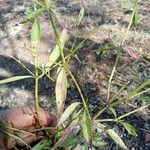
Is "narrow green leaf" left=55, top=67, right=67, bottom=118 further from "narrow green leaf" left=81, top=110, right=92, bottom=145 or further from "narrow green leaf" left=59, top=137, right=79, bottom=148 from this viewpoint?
"narrow green leaf" left=59, top=137, right=79, bottom=148

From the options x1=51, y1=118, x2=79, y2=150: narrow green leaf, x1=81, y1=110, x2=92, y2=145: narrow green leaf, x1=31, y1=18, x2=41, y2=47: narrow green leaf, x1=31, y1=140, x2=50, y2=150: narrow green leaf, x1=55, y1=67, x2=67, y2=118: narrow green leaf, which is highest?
x1=31, y1=18, x2=41, y2=47: narrow green leaf

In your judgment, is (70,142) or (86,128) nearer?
(86,128)

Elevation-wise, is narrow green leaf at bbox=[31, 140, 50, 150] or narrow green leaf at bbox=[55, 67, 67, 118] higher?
narrow green leaf at bbox=[55, 67, 67, 118]

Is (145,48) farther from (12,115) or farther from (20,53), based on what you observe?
(12,115)

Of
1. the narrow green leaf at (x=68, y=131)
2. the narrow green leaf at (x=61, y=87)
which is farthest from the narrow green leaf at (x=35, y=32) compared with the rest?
the narrow green leaf at (x=68, y=131)

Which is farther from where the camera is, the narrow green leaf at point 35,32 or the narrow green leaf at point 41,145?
the narrow green leaf at point 41,145

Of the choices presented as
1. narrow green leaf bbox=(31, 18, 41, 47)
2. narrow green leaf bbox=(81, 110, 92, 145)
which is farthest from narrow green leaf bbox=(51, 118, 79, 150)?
narrow green leaf bbox=(31, 18, 41, 47)

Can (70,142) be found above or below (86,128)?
below

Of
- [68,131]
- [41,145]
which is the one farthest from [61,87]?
[41,145]

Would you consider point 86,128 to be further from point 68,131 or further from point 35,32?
point 35,32

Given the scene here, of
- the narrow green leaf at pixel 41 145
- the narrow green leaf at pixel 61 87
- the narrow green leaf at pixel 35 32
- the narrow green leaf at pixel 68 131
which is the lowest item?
the narrow green leaf at pixel 41 145

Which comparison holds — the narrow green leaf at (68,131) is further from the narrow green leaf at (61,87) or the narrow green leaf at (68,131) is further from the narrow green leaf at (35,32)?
the narrow green leaf at (35,32)

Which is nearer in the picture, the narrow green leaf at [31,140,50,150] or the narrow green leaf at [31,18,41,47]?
the narrow green leaf at [31,18,41,47]
